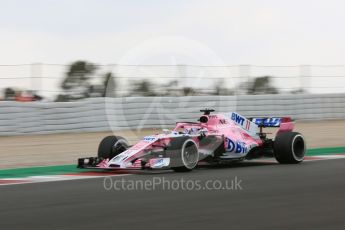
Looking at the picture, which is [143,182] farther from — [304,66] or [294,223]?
[304,66]

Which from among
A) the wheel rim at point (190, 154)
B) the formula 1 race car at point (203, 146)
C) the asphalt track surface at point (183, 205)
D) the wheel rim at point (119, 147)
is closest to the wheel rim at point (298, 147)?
the formula 1 race car at point (203, 146)

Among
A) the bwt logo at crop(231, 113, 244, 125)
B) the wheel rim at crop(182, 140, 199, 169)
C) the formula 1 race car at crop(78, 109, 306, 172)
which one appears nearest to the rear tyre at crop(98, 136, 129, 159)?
the formula 1 race car at crop(78, 109, 306, 172)

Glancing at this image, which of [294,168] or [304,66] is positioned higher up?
[304,66]

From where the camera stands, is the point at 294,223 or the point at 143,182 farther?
the point at 143,182

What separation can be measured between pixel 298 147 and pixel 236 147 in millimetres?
1151

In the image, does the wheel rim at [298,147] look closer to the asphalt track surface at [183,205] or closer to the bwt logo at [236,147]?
the bwt logo at [236,147]

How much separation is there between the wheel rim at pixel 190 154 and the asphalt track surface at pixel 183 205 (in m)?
0.35

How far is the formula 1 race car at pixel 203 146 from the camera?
879 cm

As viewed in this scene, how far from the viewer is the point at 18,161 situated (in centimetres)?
1105

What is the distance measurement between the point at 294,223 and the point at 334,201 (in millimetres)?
1312

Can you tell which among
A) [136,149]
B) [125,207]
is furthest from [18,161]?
[125,207]

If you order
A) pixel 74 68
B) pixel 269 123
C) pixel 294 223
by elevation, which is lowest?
pixel 294 223

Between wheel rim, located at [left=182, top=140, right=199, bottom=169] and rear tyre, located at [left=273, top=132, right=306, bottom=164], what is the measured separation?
1.64 m

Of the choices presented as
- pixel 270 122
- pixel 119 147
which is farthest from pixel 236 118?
pixel 119 147
